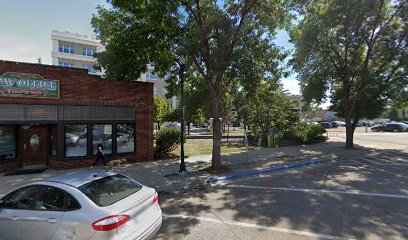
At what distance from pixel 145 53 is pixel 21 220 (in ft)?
34.1

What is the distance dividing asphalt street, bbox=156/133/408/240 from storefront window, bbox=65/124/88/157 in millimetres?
6262

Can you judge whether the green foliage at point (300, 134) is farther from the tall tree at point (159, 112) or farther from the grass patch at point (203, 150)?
the tall tree at point (159, 112)

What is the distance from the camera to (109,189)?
14.5ft

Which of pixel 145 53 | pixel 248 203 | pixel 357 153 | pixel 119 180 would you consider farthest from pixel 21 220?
pixel 357 153

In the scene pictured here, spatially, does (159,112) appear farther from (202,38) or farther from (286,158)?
(202,38)

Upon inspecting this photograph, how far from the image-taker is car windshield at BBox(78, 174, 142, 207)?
4.05 metres

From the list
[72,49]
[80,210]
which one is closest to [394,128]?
[80,210]

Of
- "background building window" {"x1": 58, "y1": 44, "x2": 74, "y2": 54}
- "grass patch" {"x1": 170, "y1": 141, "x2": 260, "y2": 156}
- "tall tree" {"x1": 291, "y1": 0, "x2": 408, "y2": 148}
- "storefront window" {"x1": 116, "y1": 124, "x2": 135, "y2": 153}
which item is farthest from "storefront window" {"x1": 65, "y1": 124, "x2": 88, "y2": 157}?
"background building window" {"x1": 58, "y1": 44, "x2": 74, "y2": 54}

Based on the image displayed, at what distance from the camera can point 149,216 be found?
4.41m

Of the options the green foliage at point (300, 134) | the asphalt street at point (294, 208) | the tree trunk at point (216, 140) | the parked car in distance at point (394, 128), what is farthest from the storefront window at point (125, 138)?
the parked car in distance at point (394, 128)

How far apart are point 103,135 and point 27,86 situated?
3887 millimetres

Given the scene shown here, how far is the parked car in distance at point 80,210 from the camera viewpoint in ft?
12.2

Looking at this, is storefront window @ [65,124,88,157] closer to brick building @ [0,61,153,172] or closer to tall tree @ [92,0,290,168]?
brick building @ [0,61,153,172]

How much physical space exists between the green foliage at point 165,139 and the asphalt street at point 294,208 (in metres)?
6.72
